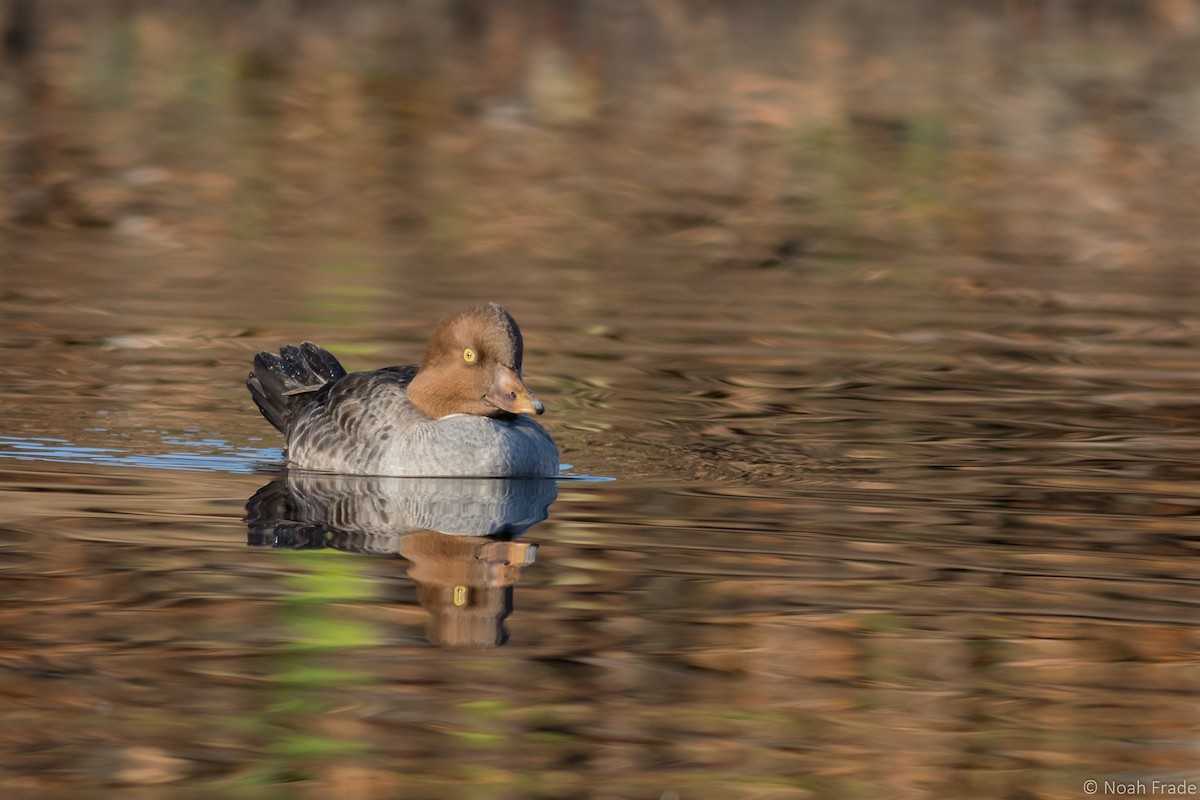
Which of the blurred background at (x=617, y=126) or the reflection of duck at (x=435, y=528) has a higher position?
the blurred background at (x=617, y=126)

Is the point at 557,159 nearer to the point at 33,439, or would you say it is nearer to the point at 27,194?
the point at 27,194

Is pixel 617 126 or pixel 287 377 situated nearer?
pixel 287 377

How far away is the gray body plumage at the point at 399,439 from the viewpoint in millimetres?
10094

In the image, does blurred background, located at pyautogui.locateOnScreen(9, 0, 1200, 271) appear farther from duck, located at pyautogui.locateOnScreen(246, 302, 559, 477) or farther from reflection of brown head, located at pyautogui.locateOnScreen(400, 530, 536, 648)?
reflection of brown head, located at pyautogui.locateOnScreen(400, 530, 536, 648)

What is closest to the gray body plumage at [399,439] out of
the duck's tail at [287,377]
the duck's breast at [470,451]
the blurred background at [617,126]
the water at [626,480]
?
the duck's breast at [470,451]

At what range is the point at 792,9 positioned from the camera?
35625mm

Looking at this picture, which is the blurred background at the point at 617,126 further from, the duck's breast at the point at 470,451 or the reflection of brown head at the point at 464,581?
the reflection of brown head at the point at 464,581

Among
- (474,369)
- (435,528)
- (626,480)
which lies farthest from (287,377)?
(435,528)

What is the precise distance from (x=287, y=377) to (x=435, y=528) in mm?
2528

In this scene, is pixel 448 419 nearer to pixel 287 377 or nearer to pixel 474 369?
pixel 474 369

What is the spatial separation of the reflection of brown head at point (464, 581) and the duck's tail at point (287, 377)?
2419mm

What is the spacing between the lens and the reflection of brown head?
7.33 metres

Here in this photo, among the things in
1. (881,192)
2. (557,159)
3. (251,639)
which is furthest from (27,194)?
(251,639)

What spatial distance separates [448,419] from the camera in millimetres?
10227
